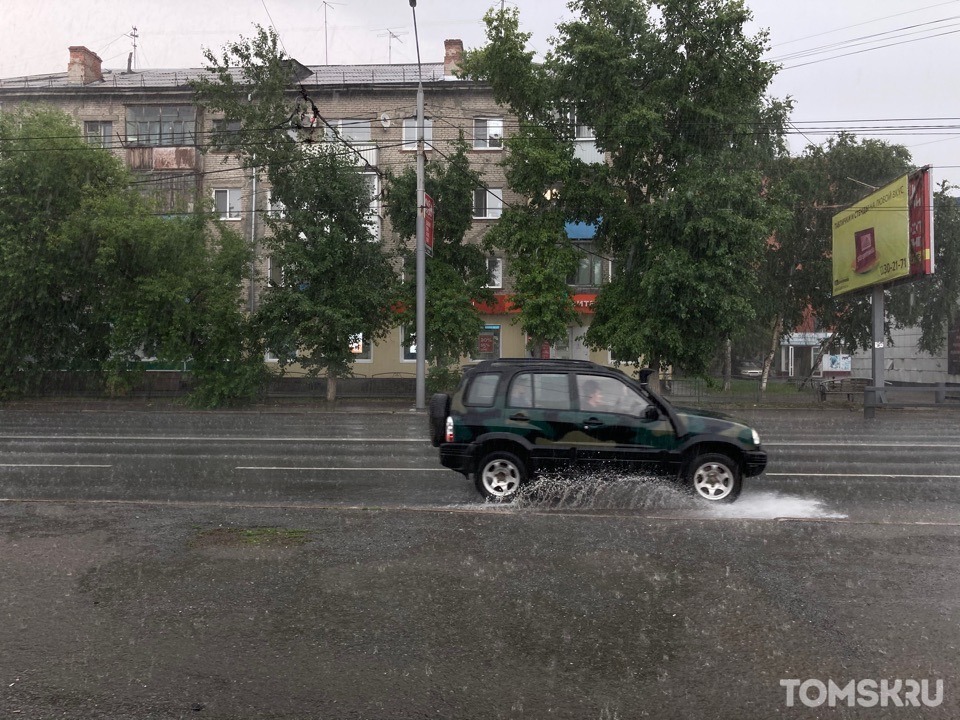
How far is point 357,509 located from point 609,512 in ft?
9.00

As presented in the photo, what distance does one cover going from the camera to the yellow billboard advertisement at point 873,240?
91.9 feet

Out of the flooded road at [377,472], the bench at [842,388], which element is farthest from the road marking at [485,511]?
the bench at [842,388]

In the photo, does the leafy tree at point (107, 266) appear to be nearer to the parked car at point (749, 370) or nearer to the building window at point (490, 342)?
the building window at point (490, 342)

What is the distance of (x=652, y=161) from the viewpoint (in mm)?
26453

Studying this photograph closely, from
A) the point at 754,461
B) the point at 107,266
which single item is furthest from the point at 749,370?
the point at 754,461

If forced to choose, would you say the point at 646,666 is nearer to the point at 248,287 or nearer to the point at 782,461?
the point at 782,461

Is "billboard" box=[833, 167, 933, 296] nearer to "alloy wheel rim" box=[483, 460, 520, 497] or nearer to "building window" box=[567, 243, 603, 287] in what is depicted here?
"building window" box=[567, 243, 603, 287]

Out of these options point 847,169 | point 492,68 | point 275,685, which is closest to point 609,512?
point 275,685

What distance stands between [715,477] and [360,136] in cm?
3260

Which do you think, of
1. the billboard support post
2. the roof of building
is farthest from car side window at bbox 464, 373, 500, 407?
the roof of building

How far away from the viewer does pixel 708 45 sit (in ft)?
82.8

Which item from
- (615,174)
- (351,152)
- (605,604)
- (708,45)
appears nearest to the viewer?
(605,604)

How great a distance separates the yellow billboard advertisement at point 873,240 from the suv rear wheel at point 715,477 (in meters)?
22.2

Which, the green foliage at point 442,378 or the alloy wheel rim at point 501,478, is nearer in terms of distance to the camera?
the alloy wheel rim at point 501,478
